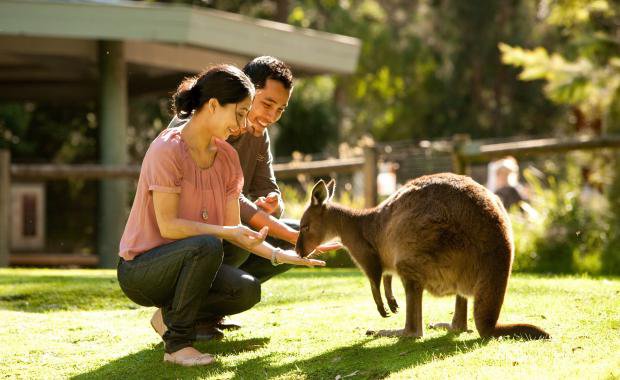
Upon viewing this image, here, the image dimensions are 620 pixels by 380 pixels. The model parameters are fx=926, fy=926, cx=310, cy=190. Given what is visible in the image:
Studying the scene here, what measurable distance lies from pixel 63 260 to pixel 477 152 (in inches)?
232

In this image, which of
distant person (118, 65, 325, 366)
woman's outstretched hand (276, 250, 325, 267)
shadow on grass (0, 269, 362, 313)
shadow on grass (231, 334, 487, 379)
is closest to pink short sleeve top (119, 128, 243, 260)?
distant person (118, 65, 325, 366)

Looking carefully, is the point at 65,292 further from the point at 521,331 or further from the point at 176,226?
the point at 521,331

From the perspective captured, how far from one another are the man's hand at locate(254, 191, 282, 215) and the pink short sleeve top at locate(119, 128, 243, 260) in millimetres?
638

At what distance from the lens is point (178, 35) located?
37.4 ft

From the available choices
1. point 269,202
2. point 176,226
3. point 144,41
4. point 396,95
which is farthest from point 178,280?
point 396,95

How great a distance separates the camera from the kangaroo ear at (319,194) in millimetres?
5350

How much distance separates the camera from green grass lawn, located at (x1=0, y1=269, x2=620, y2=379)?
3.99 meters

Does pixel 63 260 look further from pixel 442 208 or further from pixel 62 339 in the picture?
pixel 442 208

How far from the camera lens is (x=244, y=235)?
4336 mm

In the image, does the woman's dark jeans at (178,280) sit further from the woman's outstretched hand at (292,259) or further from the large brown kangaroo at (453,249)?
the large brown kangaroo at (453,249)

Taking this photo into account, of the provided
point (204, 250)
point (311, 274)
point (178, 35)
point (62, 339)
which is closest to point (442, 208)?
point (204, 250)

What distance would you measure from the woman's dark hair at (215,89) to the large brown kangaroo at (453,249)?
1075 millimetres

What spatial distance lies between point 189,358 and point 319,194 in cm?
141

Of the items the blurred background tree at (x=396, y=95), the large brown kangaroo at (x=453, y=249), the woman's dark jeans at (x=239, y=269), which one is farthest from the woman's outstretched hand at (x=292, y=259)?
the blurred background tree at (x=396, y=95)
